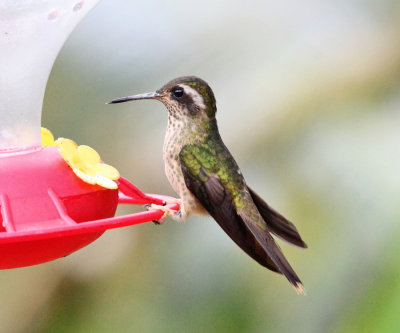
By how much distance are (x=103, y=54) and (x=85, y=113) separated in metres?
0.49

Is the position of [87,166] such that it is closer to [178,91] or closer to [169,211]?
[169,211]

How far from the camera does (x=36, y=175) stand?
2.77m

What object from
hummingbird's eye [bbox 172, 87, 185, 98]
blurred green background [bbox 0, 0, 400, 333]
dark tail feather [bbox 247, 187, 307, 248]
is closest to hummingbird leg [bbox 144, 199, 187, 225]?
dark tail feather [bbox 247, 187, 307, 248]

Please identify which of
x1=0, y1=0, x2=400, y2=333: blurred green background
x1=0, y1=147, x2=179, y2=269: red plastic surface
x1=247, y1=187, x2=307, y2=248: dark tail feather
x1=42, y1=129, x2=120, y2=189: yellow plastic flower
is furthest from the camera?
x1=0, y1=0, x2=400, y2=333: blurred green background

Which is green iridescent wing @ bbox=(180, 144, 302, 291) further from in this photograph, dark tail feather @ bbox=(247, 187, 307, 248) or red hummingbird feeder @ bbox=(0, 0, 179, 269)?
red hummingbird feeder @ bbox=(0, 0, 179, 269)

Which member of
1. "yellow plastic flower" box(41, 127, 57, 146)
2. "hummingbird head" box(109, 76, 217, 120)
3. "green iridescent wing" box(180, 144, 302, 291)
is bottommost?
"yellow plastic flower" box(41, 127, 57, 146)

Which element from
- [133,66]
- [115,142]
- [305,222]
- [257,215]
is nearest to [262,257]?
[257,215]

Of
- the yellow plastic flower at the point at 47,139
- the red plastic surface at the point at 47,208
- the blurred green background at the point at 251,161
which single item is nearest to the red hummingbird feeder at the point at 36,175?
the red plastic surface at the point at 47,208

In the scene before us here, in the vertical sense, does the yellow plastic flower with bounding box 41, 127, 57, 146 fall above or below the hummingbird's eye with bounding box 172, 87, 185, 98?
below

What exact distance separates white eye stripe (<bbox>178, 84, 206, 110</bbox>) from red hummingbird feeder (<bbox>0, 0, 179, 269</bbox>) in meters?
0.68

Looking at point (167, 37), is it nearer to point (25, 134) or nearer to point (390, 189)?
point (390, 189)

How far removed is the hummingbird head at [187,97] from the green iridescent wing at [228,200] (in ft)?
0.58

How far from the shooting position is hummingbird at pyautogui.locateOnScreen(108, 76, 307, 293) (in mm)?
3727

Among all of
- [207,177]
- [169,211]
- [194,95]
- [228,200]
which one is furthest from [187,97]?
[169,211]
